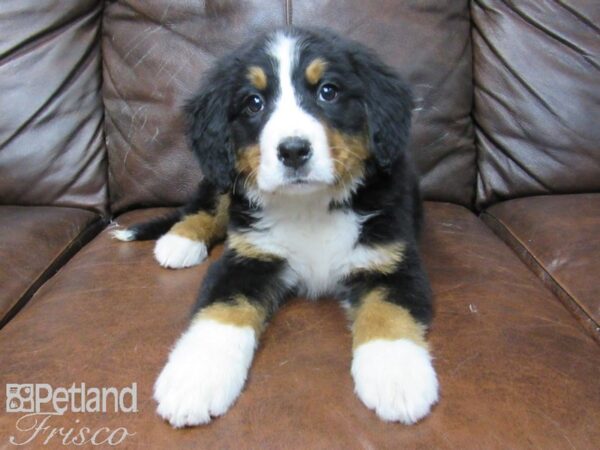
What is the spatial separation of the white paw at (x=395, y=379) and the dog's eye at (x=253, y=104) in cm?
80

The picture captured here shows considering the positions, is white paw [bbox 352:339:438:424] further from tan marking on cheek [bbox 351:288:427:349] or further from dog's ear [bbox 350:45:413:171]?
dog's ear [bbox 350:45:413:171]

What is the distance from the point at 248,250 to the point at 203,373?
0.56 metres

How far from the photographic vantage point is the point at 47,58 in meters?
2.59

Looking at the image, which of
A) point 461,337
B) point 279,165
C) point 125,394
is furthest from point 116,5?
point 461,337

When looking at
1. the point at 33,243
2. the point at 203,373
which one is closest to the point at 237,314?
the point at 203,373

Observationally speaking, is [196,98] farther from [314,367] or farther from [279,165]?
[314,367]

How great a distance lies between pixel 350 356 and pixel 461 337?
0.31 metres

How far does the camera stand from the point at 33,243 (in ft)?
7.02

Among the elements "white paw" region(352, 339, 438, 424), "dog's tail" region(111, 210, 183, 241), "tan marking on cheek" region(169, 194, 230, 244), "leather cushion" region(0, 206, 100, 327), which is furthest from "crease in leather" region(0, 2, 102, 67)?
"white paw" region(352, 339, 438, 424)

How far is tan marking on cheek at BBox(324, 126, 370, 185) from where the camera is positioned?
1.63 m

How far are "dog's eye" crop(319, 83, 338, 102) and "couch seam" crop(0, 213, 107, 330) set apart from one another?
1.18 metres

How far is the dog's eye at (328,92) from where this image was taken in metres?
1.71

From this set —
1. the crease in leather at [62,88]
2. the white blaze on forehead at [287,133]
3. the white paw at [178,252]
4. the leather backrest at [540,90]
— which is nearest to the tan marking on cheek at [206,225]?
the white paw at [178,252]

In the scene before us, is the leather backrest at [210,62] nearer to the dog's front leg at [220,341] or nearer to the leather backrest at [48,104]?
the leather backrest at [48,104]
